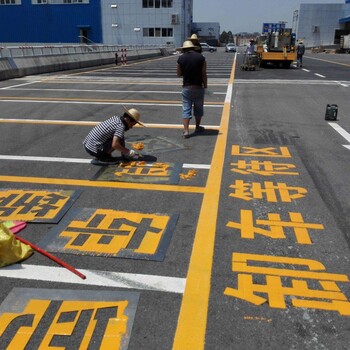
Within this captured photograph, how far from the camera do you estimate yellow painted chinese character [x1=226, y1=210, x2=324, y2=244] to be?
374 cm

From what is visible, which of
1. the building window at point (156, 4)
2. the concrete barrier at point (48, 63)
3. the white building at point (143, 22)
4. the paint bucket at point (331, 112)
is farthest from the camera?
the white building at point (143, 22)

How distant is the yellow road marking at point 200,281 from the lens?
98.6 inches

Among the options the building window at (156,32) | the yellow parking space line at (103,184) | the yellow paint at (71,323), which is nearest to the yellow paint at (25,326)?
the yellow paint at (71,323)

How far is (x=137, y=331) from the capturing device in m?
2.54

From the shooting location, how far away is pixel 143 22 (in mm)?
64188

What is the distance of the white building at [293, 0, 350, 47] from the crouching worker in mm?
93623

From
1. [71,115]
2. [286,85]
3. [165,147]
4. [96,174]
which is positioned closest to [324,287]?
[96,174]

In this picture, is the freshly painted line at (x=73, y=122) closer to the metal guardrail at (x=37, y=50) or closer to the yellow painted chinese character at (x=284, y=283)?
the yellow painted chinese character at (x=284, y=283)

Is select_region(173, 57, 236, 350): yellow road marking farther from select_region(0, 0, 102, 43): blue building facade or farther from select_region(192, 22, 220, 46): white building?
select_region(192, 22, 220, 46): white building

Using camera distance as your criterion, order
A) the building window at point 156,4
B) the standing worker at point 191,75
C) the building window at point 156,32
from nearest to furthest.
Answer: the standing worker at point 191,75
the building window at point 156,4
the building window at point 156,32

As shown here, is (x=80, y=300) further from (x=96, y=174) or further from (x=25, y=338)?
(x=96, y=174)

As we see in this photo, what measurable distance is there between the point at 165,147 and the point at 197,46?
213cm

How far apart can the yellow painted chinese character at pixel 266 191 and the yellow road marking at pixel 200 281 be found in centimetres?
27

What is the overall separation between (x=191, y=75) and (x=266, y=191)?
3.38 metres
